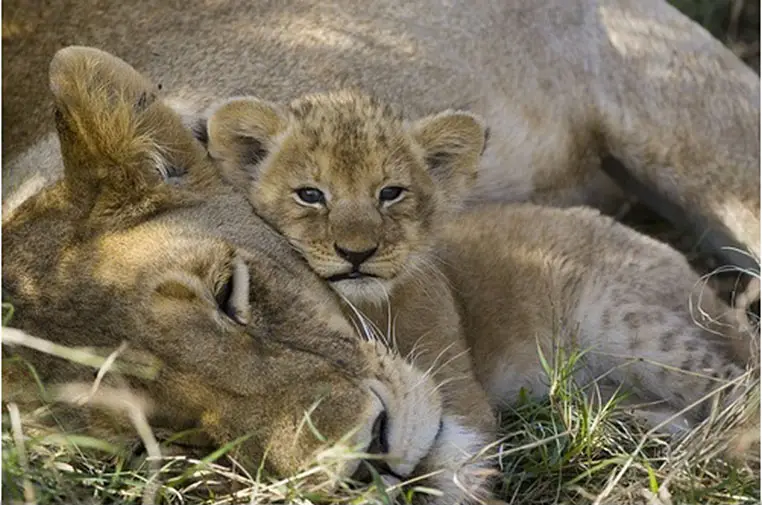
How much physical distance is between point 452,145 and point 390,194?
28cm

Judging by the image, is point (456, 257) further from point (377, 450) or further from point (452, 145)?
point (377, 450)

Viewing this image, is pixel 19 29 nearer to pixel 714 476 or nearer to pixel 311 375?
pixel 311 375

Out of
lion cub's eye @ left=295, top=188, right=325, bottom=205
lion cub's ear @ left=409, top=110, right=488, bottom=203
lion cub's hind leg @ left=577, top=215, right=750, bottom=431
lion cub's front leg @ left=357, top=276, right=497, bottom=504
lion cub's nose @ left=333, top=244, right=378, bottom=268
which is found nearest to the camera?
→ lion cub's front leg @ left=357, top=276, right=497, bottom=504

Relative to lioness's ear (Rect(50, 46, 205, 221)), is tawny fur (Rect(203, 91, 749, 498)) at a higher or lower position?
lower

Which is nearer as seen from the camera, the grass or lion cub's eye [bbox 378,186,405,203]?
the grass

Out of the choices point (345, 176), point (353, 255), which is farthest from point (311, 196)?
point (353, 255)

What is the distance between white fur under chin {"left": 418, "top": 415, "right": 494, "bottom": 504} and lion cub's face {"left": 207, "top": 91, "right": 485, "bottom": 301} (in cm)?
36

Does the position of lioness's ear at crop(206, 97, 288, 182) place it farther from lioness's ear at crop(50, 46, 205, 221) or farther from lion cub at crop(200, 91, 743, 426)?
lioness's ear at crop(50, 46, 205, 221)

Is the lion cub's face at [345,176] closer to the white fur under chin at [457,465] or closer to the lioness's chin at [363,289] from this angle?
the lioness's chin at [363,289]

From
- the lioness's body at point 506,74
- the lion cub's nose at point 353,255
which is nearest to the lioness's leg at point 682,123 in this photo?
the lioness's body at point 506,74

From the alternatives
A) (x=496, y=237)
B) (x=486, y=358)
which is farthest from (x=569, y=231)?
(x=486, y=358)

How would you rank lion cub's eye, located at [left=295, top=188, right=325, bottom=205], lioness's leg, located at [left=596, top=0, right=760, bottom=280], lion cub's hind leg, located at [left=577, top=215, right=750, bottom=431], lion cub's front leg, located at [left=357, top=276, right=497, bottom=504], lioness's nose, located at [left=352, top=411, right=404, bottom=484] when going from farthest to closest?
lioness's leg, located at [left=596, top=0, right=760, bottom=280], lion cub's hind leg, located at [left=577, top=215, right=750, bottom=431], lion cub's eye, located at [left=295, top=188, right=325, bottom=205], lion cub's front leg, located at [left=357, top=276, right=497, bottom=504], lioness's nose, located at [left=352, top=411, right=404, bottom=484]

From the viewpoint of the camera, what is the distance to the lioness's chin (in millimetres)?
3160

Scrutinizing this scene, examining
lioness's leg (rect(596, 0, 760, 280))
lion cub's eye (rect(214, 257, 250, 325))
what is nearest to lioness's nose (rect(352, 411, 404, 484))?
lion cub's eye (rect(214, 257, 250, 325))
